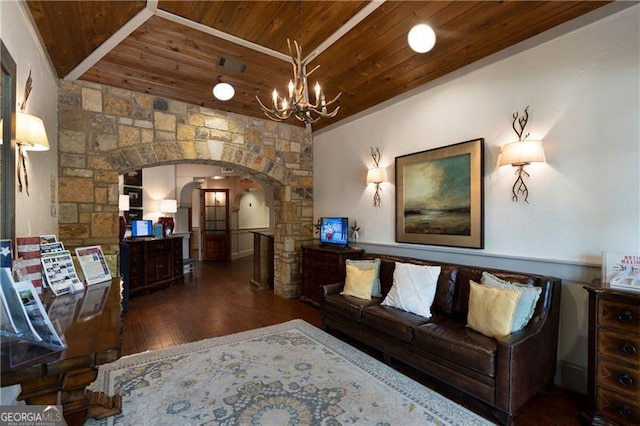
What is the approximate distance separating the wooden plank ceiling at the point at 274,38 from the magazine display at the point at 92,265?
1.86 metres

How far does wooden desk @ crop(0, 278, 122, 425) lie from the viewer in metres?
1.07

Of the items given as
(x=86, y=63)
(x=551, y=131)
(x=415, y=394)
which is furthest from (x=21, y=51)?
(x=551, y=131)

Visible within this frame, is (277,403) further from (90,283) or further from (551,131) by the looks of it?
(551,131)

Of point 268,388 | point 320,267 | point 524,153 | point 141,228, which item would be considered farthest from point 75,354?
point 141,228

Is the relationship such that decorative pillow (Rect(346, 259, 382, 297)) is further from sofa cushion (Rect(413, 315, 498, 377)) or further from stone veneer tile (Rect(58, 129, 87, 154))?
stone veneer tile (Rect(58, 129, 87, 154))

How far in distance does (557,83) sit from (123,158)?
4.70 m

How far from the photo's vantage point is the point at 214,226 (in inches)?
387

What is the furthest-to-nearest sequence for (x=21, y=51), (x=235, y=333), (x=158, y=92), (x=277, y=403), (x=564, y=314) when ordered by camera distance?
1. (x=158, y=92)
2. (x=235, y=333)
3. (x=564, y=314)
4. (x=277, y=403)
5. (x=21, y=51)

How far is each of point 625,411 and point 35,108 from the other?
186 inches

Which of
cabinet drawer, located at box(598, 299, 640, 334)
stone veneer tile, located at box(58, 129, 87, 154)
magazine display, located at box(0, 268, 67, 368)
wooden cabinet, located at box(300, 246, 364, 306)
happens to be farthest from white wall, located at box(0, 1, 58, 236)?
cabinet drawer, located at box(598, 299, 640, 334)

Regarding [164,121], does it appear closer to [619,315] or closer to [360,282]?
[360,282]

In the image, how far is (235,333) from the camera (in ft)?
11.9

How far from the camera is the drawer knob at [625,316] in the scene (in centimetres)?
186

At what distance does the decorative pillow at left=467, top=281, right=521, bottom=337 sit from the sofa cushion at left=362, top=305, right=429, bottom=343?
1.46ft
